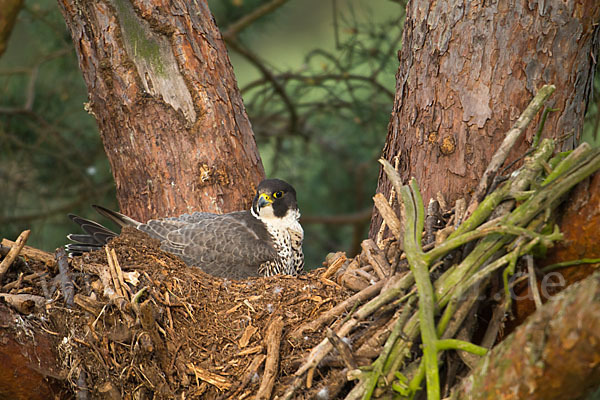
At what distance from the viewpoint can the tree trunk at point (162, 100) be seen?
3223 millimetres

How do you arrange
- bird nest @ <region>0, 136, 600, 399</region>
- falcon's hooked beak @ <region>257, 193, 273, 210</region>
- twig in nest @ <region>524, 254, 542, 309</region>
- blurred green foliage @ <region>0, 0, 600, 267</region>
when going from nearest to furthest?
twig in nest @ <region>524, 254, 542, 309</region>
bird nest @ <region>0, 136, 600, 399</region>
falcon's hooked beak @ <region>257, 193, 273, 210</region>
blurred green foliage @ <region>0, 0, 600, 267</region>

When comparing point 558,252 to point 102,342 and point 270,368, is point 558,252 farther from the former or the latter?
point 102,342

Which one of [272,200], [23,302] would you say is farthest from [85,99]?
[23,302]

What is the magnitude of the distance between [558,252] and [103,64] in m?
2.50

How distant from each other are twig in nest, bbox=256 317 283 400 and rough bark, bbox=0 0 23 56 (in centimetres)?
261

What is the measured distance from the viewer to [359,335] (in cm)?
204

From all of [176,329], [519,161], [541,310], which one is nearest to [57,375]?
[176,329]

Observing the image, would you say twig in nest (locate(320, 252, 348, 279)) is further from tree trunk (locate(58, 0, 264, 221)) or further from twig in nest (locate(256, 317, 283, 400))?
tree trunk (locate(58, 0, 264, 221))

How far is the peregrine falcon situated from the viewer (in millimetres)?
3283

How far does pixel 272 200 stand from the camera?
357 centimetres

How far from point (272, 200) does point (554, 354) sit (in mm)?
2328

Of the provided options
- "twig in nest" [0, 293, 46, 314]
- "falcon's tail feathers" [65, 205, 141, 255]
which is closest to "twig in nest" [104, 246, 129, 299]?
"twig in nest" [0, 293, 46, 314]

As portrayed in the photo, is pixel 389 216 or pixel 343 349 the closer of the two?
pixel 343 349

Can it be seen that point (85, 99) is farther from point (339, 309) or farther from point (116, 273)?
point (339, 309)
